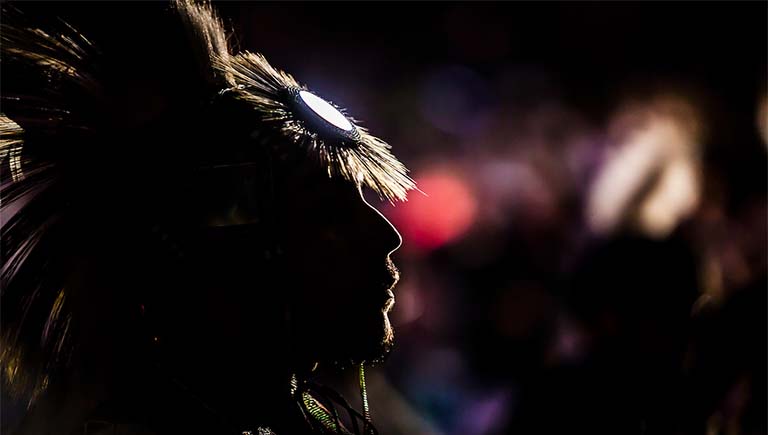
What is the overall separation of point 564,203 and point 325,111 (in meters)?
1.76

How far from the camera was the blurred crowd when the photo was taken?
1.82 m

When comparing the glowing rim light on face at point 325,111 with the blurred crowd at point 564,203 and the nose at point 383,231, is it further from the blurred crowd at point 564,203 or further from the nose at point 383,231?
the blurred crowd at point 564,203

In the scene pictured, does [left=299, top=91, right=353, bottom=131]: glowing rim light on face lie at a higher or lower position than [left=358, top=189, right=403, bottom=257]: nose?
higher

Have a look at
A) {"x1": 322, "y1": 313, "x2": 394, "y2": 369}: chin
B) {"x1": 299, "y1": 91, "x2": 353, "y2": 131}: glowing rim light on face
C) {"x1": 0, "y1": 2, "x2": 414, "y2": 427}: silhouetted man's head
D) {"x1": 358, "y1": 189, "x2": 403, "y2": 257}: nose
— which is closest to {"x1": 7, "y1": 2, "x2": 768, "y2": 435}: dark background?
{"x1": 0, "y1": 2, "x2": 414, "y2": 427}: silhouetted man's head

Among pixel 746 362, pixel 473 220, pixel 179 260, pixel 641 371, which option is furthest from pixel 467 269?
pixel 179 260

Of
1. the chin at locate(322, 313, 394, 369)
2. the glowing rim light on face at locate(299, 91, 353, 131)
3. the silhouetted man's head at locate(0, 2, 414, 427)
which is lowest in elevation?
the chin at locate(322, 313, 394, 369)

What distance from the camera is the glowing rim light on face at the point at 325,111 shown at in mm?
1699

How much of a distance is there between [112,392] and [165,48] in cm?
105

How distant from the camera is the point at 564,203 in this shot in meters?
2.94

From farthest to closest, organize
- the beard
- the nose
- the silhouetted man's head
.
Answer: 1. the nose
2. the beard
3. the silhouetted man's head

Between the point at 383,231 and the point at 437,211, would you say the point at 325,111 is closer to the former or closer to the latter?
the point at 383,231

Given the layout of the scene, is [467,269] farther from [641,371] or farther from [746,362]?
[746,362]

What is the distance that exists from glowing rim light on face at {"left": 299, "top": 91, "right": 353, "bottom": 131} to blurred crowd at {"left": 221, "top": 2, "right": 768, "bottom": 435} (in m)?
1.14

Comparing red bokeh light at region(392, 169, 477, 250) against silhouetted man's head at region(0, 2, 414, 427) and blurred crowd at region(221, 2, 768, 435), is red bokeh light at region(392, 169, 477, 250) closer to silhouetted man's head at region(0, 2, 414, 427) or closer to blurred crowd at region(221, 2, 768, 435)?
blurred crowd at region(221, 2, 768, 435)
